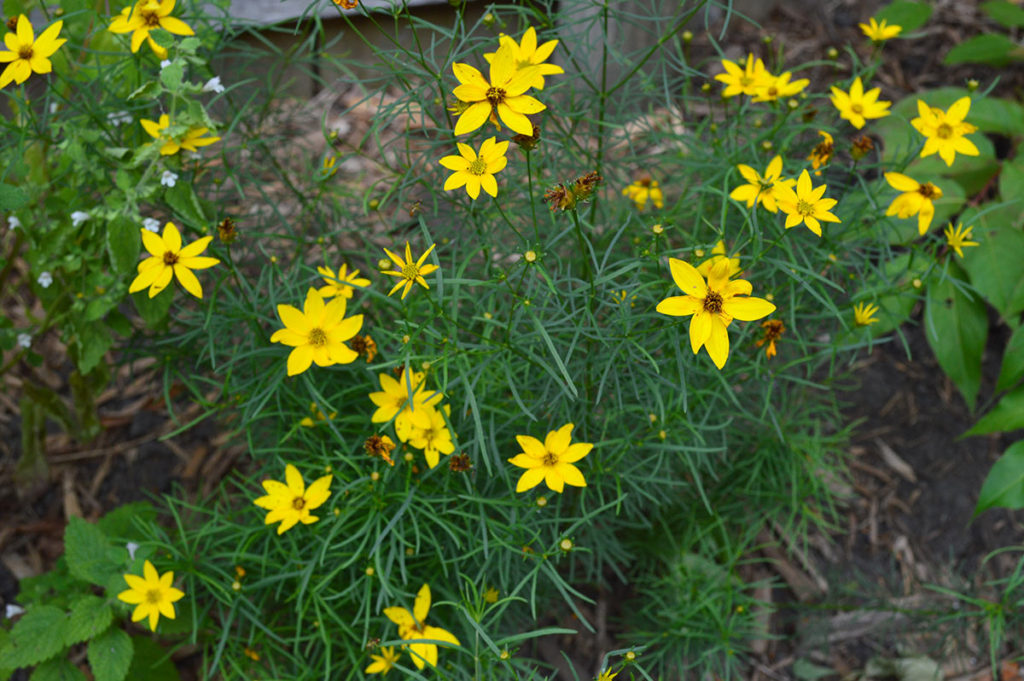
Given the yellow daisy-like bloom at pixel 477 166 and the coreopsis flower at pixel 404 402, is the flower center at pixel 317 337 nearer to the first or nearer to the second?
the coreopsis flower at pixel 404 402

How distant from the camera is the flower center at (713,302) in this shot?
116 centimetres

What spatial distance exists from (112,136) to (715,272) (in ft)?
4.01

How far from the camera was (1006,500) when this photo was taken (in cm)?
195

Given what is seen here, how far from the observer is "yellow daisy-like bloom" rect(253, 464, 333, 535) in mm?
1422

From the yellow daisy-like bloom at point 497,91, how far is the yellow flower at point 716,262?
0.33 meters

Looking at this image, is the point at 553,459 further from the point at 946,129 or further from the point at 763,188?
the point at 946,129

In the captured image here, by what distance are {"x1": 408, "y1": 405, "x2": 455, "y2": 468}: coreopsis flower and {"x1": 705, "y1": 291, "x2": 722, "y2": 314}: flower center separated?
0.49m

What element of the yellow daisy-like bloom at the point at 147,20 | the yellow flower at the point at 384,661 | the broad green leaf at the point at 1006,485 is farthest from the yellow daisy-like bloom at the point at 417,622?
the broad green leaf at the point at 1006,485

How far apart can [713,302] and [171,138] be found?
1.04 m

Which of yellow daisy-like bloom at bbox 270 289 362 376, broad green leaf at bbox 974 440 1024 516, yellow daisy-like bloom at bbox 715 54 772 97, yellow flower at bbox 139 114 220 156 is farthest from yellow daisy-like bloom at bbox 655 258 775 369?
broad green leaf at bbox 974 440 1024 516

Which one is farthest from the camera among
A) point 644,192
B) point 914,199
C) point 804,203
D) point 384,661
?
point 644,192

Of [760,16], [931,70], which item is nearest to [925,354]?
[931,70]

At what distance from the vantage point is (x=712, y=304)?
116 cm

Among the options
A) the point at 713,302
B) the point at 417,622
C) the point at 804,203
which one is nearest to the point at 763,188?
the point at 804,203
